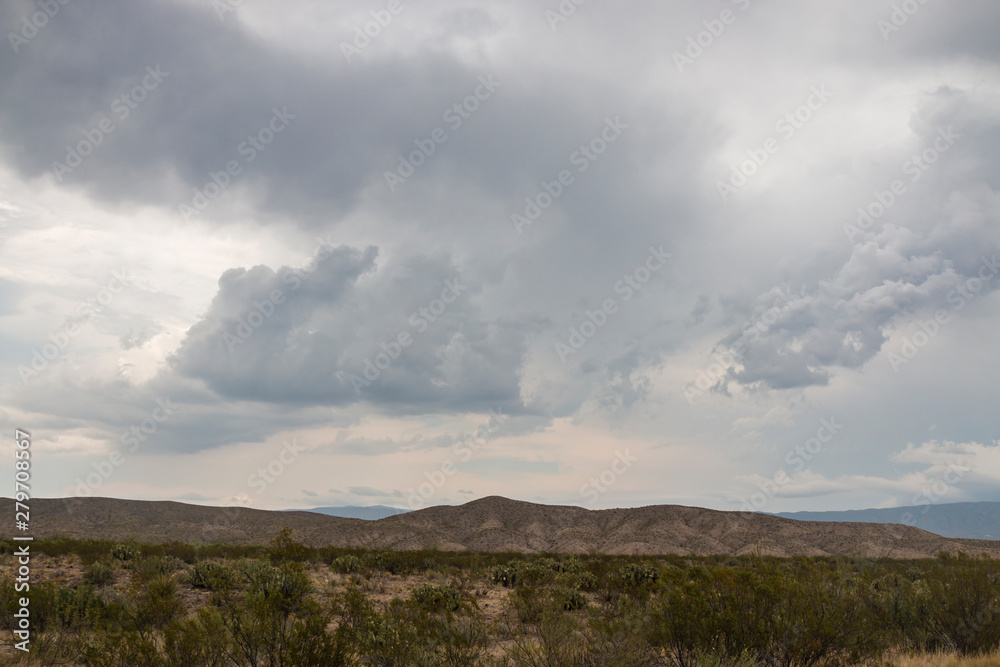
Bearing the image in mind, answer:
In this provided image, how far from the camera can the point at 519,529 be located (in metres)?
89.0

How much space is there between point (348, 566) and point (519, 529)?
66761 millimetres

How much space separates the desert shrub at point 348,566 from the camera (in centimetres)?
2583

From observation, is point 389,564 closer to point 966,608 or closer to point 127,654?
point 127,654

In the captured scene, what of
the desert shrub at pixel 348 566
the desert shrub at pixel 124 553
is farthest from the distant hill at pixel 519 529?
the desert shrub at pixel 348 566

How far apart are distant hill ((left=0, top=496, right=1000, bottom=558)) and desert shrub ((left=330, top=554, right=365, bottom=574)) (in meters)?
47.3

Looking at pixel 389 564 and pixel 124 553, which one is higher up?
pixel 124 553

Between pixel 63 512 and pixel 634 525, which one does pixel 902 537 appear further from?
pixel 63 512

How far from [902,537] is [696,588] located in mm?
91127

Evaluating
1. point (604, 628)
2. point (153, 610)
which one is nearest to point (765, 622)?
point (604, 628)

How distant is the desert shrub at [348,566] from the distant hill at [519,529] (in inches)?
1861

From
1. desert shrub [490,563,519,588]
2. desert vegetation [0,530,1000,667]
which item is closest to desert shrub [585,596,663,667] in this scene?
desert vegetation [0,530,1000,667]

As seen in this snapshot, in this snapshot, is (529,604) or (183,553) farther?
(183,553)

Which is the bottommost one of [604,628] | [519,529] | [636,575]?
[519,529]

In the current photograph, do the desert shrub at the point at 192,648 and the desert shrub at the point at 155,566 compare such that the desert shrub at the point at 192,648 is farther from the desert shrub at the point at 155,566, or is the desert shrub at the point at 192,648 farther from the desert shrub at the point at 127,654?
the desert shrub at the point at 155,566
